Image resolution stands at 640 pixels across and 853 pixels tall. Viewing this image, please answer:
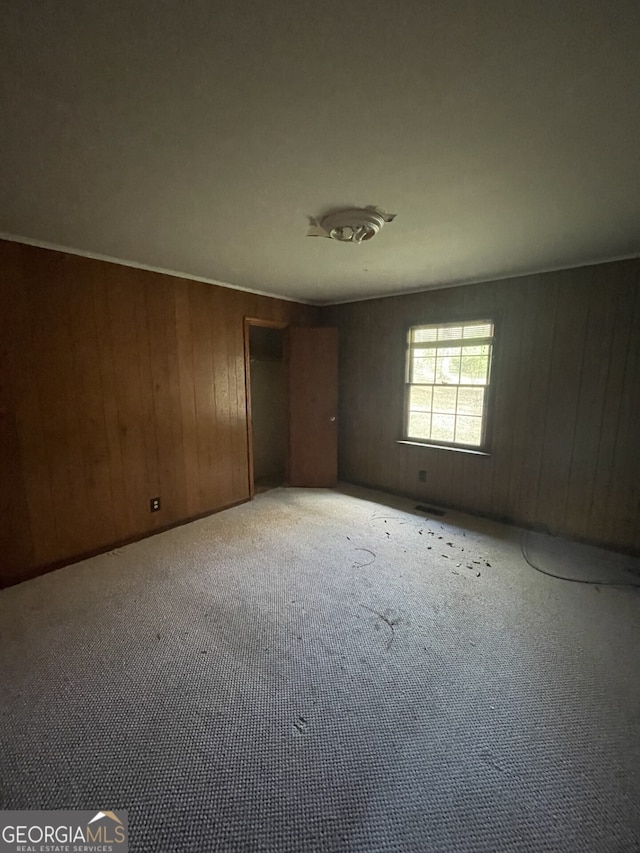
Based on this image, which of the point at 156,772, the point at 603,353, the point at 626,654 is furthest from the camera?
the point at 603,353

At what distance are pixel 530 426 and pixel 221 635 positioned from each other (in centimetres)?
302

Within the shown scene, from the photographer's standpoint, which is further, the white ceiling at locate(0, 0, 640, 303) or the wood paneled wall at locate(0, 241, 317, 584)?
the wood paneled wall at locate(0, 241, 317, 584)

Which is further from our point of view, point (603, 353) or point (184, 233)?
point (603, 353)

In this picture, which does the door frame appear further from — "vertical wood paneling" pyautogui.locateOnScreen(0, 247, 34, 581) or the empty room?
"vertical wood paneling" pyautogui.locateOnScreen(0, 247, 34, 581)

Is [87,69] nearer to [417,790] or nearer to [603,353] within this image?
[417,790]

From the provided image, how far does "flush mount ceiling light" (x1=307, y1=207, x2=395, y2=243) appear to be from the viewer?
6.18ft

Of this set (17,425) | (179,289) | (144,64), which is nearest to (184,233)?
(179,289)

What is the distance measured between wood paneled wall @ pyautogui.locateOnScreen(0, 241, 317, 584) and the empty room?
2 cm

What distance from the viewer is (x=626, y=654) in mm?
1795

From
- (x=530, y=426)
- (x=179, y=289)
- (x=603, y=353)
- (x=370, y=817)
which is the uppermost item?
(x=179, y=289)

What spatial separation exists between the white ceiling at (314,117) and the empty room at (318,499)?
0.01m

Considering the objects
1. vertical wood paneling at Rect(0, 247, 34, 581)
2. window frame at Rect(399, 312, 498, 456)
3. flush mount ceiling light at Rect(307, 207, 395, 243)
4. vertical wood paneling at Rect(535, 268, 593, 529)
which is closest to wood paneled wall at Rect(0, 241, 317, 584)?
vertical wood paneling at Rect(0, 247, 34, 581)

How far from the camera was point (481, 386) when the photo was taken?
3447 millimetres

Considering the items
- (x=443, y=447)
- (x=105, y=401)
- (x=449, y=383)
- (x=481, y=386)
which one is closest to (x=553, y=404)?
(x=481, y=386)
